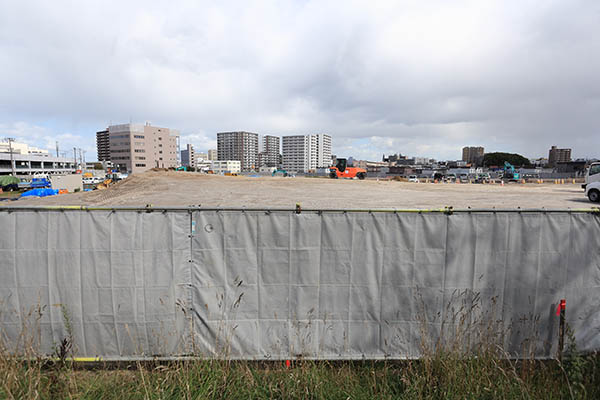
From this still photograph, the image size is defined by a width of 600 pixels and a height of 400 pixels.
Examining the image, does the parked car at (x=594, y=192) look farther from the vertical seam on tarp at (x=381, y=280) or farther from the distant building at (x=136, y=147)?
the distant building at (x=136, y=147)

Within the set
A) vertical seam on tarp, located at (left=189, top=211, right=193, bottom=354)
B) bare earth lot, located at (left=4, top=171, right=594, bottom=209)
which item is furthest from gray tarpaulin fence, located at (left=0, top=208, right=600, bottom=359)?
bare earth lot, located at (left=4, top=171, right=594, bottom=209)

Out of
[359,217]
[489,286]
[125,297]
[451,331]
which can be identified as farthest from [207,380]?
[489,286]

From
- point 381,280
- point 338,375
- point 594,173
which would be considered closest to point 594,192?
point 594,173

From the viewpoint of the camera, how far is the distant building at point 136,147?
125688 millimetres

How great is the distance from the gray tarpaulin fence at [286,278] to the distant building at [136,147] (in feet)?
430

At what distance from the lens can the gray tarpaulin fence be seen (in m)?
3.59

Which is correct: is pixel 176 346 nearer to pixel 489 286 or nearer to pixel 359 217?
pixel 359 217

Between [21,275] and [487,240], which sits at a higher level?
[487,240]

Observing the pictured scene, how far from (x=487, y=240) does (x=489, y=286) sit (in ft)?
1.90

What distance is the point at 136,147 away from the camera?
12706 cm

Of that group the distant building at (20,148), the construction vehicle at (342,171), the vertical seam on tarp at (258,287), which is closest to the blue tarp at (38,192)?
the construction vehicle at (342,171)

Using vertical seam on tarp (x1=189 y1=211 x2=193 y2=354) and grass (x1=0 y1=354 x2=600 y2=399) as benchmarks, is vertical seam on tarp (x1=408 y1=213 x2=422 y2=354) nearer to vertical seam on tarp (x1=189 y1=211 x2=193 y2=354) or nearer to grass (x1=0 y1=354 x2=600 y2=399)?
grass (x1=0 y1=354 x2=600 y2=399)

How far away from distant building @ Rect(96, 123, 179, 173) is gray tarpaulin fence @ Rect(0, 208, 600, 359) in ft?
430

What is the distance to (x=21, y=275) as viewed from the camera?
3.56 m
